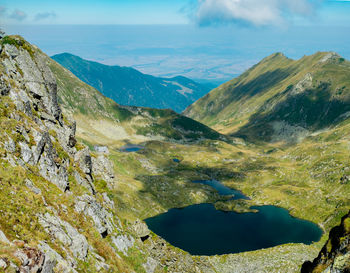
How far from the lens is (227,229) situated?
506 ft

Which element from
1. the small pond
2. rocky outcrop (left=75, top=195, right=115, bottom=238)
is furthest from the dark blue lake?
rocky outcrop (left=75, top=195, right=115, bottom=238)

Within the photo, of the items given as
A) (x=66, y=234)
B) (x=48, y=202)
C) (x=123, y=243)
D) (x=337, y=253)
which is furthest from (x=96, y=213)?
(x=337, y=253)

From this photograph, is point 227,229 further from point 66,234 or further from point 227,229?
point 66,234

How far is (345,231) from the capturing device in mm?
59438

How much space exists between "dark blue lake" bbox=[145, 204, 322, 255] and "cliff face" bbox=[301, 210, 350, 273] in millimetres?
68187

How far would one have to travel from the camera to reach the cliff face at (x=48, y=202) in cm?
2756

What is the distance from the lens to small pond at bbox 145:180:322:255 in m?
133

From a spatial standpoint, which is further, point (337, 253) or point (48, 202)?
point (337, 253)

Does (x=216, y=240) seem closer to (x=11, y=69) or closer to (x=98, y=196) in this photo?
(x=98, y=196)

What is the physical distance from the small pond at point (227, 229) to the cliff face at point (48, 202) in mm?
59459

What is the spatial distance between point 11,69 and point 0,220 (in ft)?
170

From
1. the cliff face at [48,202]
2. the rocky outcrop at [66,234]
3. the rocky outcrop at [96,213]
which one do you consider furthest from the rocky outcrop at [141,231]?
the rocky outcrop at [66,234]

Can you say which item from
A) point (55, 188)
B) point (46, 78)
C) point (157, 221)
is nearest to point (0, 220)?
point (55, 188)

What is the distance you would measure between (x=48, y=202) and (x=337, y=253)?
54.3 m
